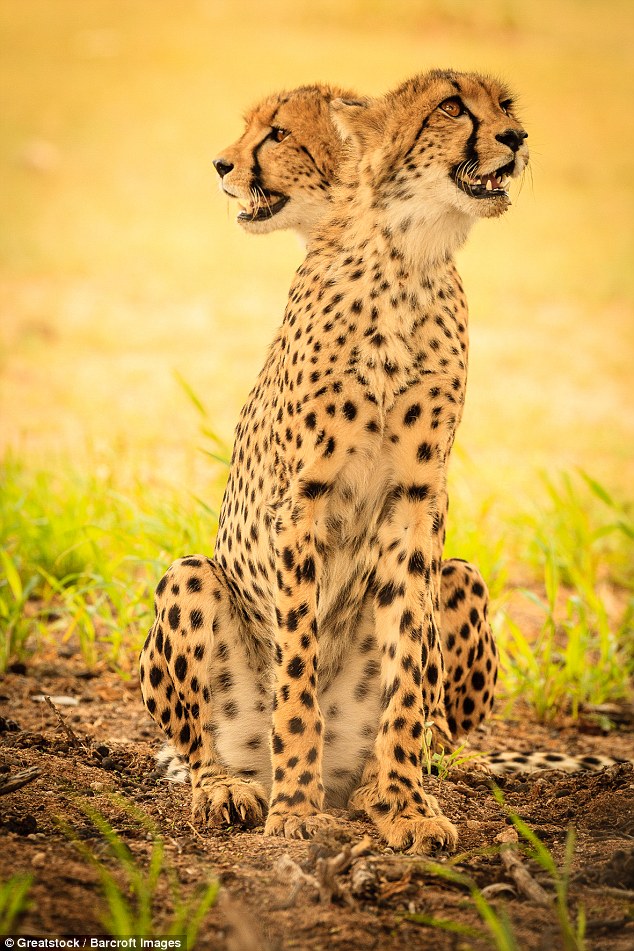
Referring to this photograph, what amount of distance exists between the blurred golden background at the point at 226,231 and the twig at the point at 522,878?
4.34 metres

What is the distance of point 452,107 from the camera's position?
2627 millimetres

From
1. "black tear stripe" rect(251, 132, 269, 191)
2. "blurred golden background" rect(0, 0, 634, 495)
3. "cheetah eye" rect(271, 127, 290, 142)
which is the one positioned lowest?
"black tear stripe" rect(251, 132, 269, 191)

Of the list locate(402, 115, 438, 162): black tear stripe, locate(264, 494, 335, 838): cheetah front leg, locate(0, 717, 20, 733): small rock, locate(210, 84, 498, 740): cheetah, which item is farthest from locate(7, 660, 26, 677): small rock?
locate(402, 115, 438, 162): black tear stripe

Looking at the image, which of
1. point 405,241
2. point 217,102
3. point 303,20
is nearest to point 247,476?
point 405,241

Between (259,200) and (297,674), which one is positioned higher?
(259,200)

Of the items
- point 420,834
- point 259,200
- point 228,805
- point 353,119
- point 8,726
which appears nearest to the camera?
point 420,834

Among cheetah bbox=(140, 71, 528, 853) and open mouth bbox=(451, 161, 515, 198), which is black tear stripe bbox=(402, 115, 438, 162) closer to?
cheetah bbox=(140, 71, 528, 853)

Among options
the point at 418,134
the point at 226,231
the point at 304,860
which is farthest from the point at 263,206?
the point at 226,231

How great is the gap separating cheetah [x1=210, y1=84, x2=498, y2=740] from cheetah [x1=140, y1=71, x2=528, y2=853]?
22cm

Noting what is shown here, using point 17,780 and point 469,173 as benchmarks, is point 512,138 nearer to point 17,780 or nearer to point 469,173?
point 469,173

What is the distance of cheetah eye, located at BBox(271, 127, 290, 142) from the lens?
3.30m

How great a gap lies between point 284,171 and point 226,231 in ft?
24.8

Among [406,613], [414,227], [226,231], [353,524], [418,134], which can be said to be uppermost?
[226,231]

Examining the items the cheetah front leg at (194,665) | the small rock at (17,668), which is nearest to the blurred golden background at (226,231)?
the small rock at (17,668)
